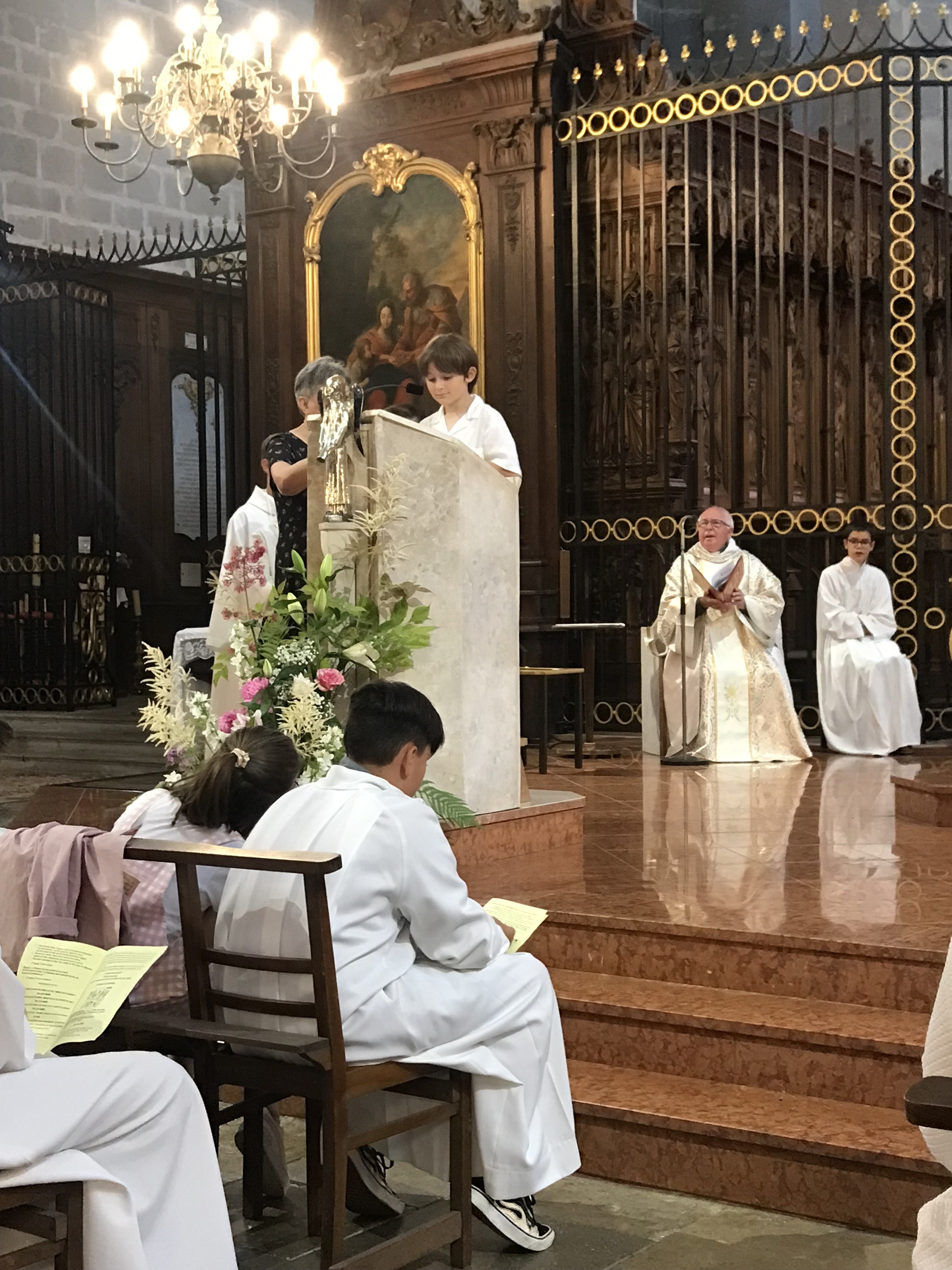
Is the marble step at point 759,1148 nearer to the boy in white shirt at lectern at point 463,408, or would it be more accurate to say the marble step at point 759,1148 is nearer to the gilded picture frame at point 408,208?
the boy in white shirt at lectern at point 463,408

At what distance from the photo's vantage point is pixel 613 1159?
13.4 feet

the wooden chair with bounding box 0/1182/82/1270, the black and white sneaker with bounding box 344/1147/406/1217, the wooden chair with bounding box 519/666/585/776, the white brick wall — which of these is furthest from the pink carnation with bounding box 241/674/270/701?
the white brick wall

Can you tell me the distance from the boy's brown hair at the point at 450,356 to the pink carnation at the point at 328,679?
4.87ft

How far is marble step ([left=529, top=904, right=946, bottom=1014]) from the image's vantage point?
4.30 meters

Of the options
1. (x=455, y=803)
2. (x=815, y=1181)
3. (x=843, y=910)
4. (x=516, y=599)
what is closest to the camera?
(x=815, y=1181)

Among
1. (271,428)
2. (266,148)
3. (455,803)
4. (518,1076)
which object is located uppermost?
(266,148)

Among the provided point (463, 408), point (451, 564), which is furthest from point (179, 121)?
point (451, 564)

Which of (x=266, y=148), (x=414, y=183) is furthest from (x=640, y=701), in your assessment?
(x=266, y=148)

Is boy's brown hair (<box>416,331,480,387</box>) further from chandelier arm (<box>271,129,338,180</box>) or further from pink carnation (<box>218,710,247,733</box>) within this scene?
chandelier arm (<box>271,129,338,180</box>)

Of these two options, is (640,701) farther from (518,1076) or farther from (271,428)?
(518,1076)

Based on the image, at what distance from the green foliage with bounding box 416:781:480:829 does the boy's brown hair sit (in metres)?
1.58

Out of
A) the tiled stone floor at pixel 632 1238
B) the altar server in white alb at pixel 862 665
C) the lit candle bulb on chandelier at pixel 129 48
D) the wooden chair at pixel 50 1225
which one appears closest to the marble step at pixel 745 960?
the tiled stone floor at pixel 632 1238

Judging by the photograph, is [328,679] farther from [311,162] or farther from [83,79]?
[311,162]

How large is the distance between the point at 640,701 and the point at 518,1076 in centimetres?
707
